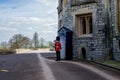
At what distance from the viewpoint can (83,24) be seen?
90.6 feet

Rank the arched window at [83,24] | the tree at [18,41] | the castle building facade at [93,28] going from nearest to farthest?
the castle building facade at [93,28]
the arched window at [83,24]
the tree at [18,41]

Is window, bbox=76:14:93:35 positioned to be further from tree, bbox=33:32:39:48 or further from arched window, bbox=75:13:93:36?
tree, bbox=33:32:39:48

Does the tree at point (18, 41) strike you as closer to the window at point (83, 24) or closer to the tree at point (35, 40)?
the tree at point (35, 40)

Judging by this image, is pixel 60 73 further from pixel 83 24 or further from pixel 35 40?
pixel 35 40

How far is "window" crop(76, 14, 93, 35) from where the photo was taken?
2695 centimetres

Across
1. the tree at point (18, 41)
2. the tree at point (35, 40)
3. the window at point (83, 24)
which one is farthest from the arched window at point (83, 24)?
the tree at point (35, 40)

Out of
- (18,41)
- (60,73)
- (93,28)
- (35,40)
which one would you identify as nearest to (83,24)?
(93,28)

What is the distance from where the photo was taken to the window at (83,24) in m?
27.0

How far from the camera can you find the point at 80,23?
2759 centimetres

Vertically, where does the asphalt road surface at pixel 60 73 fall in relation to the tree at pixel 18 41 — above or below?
below

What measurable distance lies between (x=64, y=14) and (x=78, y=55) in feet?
12.9

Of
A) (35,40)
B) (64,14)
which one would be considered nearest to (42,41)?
(35,40)

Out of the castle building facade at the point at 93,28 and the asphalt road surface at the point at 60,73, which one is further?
the castle building facade at the point at 93,28

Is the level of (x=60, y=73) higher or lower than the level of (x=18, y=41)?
lower
